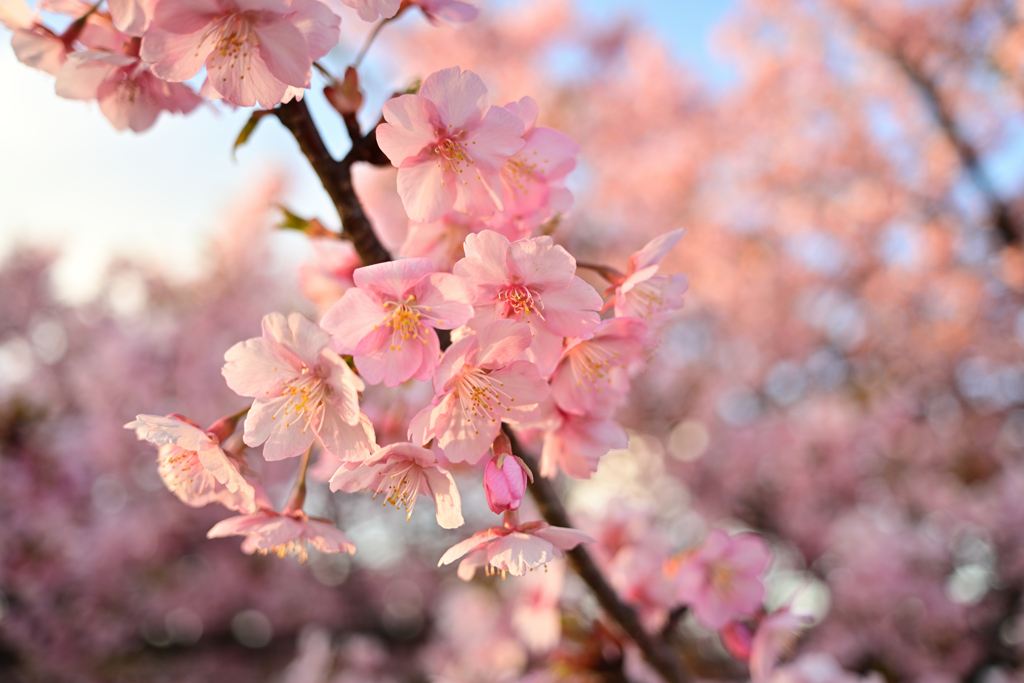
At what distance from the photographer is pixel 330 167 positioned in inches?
36.7

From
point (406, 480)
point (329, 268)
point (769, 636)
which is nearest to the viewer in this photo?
point (406, 480)

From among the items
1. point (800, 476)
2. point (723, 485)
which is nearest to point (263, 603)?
point (723, 485)

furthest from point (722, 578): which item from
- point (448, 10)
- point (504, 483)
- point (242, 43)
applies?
point (242, 43)

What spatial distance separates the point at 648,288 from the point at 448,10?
560mm

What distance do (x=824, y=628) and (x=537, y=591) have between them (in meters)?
3.34

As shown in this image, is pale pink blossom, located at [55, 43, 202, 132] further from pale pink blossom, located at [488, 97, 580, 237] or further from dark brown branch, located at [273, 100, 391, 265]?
pale pink blossom, located at [488, 97, 580, 237]

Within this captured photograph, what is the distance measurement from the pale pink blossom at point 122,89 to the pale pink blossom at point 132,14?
0.50 feet

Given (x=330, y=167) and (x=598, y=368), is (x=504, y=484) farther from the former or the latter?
(x=330, y=167)

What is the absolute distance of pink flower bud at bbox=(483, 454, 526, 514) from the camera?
Answer: 0.76 m

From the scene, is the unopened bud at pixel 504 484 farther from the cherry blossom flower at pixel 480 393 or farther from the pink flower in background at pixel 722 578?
the pink flower in background at pixel 722 578

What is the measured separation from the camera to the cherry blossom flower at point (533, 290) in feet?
2.46

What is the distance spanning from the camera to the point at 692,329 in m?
9.27

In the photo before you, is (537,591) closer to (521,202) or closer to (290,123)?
(521,202)

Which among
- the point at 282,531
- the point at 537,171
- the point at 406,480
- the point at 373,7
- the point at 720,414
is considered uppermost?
the point at 373,7
